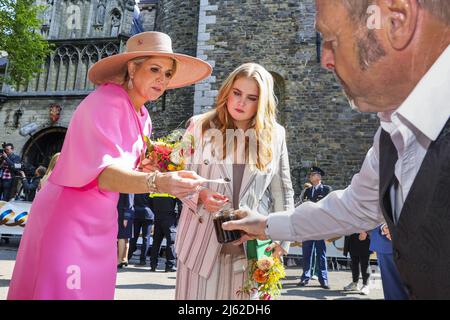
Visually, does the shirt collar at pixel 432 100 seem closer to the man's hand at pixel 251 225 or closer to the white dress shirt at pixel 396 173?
the white dress shirt at pixel 396 173

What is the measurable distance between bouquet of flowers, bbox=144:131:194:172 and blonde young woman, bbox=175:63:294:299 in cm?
16

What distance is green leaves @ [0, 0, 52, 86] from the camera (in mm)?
14766

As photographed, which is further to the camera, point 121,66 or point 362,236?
point 362,236

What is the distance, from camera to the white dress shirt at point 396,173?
1017mm

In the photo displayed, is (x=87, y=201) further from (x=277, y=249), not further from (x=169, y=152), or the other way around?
(x=277, y=249)

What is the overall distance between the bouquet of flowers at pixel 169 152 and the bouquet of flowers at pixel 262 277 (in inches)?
26.4

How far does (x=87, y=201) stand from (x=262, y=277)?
997 mm

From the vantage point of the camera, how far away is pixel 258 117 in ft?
7.98

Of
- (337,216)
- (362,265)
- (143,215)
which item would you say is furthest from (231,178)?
(143,215)

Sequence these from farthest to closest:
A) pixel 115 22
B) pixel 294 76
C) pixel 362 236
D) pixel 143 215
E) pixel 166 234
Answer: pixel 115 22
pixel 294 76
pixel 143 215
pixel 166 234
pixel 362 236

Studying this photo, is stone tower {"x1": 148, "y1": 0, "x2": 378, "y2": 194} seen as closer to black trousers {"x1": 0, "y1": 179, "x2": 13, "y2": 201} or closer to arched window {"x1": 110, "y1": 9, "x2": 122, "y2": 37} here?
black trousers {"x1": 0, "y1": 179, "x2": 13, "y2": 201}

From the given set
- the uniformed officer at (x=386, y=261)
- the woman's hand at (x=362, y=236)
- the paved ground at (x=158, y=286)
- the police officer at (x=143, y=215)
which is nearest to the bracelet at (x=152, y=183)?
the uniformed officer at (x=386, y=261)
